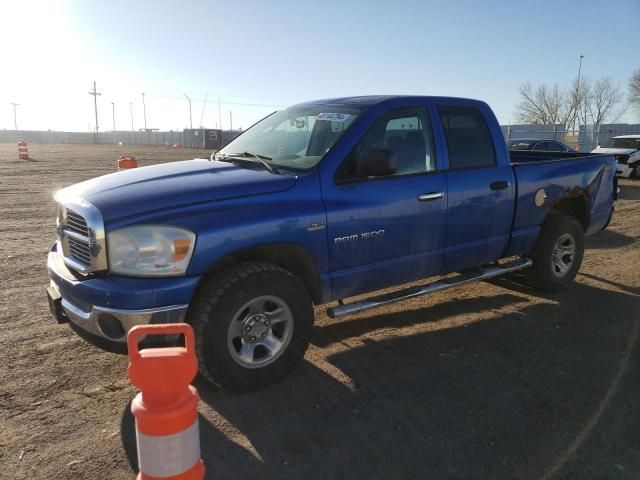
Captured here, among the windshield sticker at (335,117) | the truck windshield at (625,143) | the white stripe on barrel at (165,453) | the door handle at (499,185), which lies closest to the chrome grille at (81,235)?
the white stripe on barrel at (165,453)

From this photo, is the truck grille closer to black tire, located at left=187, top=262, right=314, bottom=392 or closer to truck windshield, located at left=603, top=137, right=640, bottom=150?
black tire, located at left=187, top=262, right=314, bottom=392

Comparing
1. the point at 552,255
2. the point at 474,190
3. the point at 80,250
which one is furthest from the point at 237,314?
the point at 552,255

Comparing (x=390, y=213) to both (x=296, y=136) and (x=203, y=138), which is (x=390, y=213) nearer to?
(x=296, y=136)

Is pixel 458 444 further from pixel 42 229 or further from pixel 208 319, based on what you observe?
pixel 42 229

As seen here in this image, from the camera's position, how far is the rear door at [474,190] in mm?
4449

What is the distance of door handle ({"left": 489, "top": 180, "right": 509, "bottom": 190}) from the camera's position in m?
4.70

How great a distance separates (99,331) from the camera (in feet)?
10.0

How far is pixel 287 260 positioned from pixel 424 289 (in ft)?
4.46

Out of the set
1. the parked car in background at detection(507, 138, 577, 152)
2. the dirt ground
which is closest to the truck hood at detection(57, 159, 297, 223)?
the dirt ground

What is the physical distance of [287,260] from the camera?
3701mm

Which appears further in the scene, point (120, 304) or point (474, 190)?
point (474, 190)

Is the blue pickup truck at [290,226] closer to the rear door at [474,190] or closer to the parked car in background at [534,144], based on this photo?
the rear door at [474,190]

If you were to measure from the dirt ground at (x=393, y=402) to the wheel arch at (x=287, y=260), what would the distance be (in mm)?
651

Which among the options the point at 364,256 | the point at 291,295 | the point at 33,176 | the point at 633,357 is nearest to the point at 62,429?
the point at 291,295
